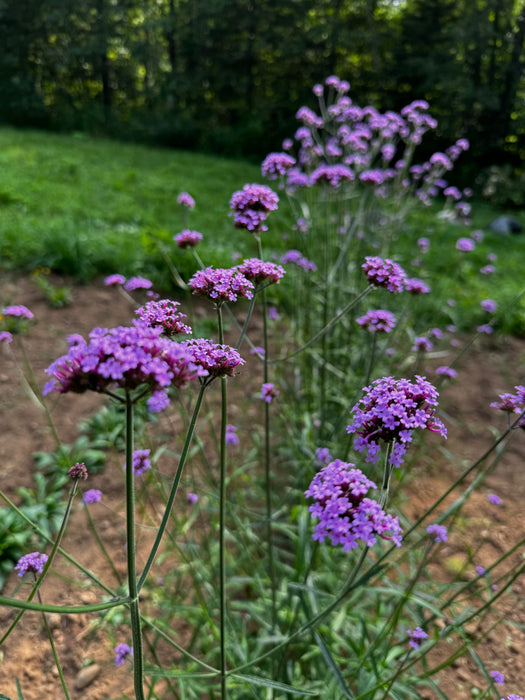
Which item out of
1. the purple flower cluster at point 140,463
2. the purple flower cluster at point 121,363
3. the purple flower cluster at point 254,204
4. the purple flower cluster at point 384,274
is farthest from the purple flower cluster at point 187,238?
the purple flower cluster at point 121,363

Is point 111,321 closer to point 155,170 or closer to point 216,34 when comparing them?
point 155,170

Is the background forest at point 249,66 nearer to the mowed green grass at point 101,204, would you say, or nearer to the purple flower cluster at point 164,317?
the mowed green grass at point 101,204

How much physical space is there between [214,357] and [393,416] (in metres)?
0.37

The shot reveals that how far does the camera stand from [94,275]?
17.1 feet

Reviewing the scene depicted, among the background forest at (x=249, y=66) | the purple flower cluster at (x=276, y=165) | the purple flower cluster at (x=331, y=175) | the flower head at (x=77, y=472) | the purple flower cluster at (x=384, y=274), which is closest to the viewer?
the flower head at (x=77, y=472)

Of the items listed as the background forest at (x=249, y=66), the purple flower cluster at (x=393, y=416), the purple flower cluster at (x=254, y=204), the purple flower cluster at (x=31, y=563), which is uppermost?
the background forest at (x=249, y=66)

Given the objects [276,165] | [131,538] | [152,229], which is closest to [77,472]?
[131,538]

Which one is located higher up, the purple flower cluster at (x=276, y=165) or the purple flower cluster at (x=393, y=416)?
the purple flower cluster at (x=276, y=165)

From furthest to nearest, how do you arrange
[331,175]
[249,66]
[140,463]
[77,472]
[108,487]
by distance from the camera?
[249,66]
[108,487]
[331,175]
[140,463]
[77,472]

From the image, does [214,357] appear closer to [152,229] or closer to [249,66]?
[152,229]

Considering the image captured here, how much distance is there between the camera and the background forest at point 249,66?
12469mm

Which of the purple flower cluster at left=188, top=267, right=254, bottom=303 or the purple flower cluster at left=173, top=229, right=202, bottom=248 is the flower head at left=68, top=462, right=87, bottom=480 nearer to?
the purple flower cluster at left=188, top=267, right=254, bottom=303

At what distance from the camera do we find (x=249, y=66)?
15719mm

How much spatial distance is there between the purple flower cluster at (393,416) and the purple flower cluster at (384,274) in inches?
20.8
